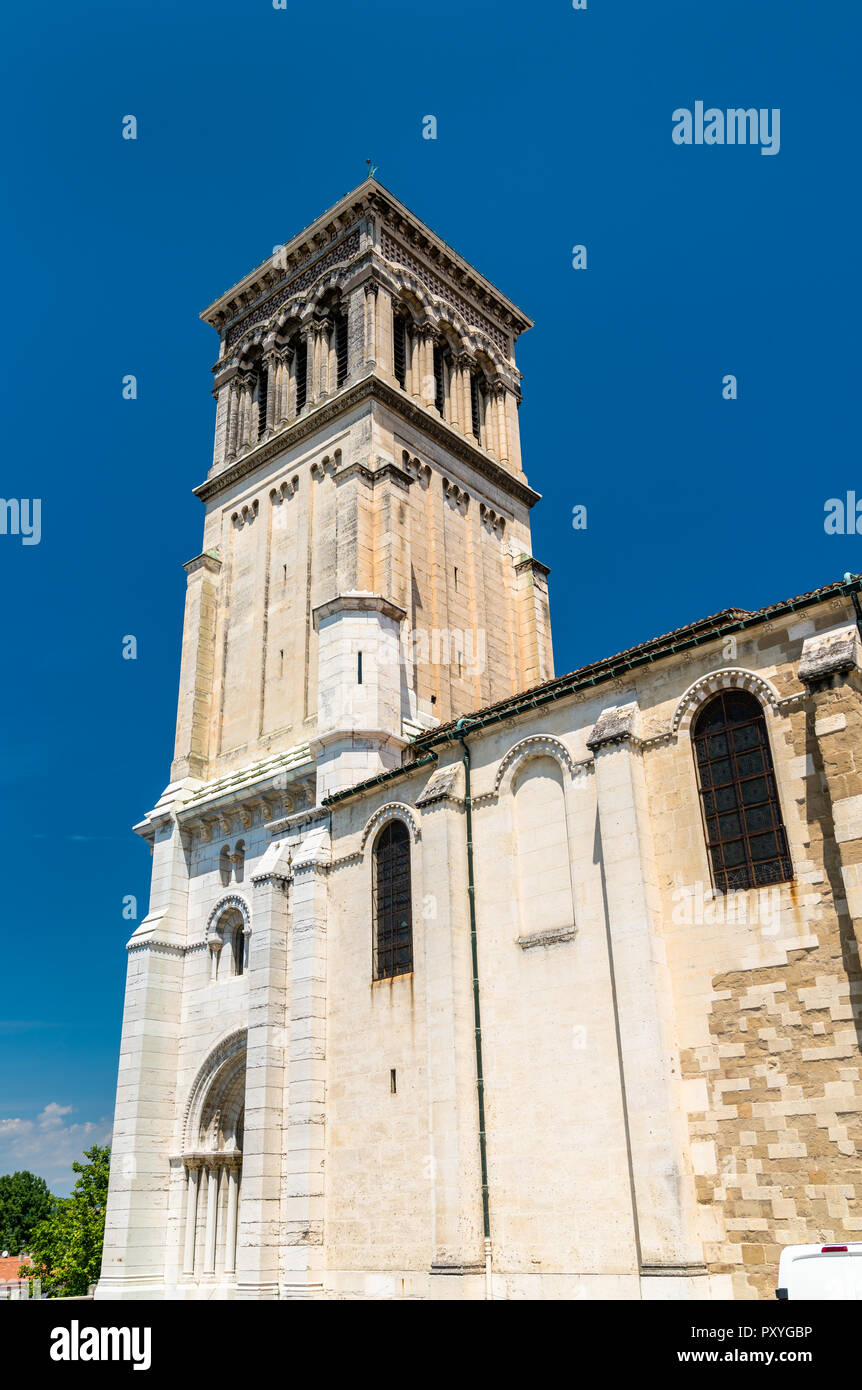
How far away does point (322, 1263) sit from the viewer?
71.8 ft

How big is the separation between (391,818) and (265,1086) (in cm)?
691

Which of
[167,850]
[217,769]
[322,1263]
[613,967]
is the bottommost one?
[322,1263]

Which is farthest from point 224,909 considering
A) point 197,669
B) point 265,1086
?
point 197,669

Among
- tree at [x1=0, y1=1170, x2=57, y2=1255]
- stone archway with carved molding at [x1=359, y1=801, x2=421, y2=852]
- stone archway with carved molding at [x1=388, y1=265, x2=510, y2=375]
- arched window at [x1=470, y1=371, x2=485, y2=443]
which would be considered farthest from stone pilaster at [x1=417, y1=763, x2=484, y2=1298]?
tree at [x1=0, y1=1170, x2=57, y2=1255]

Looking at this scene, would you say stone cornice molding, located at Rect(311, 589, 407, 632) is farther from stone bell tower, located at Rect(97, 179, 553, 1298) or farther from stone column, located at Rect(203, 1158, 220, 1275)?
stone column, located at Rect(203, 1158, 220, 1275)

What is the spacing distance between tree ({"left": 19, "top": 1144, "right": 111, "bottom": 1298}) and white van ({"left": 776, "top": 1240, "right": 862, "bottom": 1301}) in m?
36.8

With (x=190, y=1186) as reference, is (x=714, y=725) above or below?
above

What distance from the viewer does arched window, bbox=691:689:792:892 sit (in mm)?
17172

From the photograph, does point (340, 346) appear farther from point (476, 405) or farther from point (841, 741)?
point (841, 741)

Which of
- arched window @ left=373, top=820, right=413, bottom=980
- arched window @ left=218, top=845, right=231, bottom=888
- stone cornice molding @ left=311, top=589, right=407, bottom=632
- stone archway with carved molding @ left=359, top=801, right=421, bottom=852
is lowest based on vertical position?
arched window @ left=373, top=820, right=413, bottom=980

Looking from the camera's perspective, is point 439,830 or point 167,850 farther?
point 167,850
